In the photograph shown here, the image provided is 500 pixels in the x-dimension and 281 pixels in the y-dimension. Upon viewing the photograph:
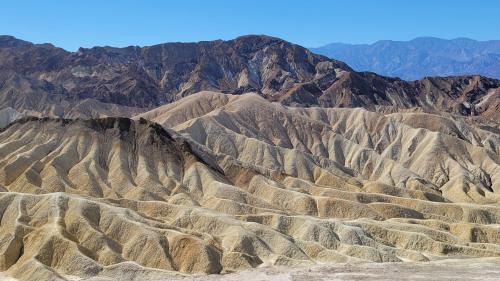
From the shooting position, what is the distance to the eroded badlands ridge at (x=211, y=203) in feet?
298

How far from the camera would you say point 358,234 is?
103375 mm

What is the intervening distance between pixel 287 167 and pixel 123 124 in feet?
145

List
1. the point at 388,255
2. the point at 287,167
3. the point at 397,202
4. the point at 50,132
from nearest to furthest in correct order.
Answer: the point at 388,255 → the point at 397,202 → the point at 50,132 → the point at 287,167

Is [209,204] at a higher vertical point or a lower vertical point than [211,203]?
lower

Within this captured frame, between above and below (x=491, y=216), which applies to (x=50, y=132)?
above

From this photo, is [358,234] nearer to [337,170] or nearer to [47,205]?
[47,205]

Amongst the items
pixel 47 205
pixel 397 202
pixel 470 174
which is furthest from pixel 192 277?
pixel 470 174

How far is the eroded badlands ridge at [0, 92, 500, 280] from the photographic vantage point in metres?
90.9

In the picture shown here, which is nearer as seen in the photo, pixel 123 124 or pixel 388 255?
pixel 388 255

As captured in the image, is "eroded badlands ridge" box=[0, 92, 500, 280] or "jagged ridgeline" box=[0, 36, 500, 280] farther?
"eroded badlands ridge" box=[0, 92, 500, 280]

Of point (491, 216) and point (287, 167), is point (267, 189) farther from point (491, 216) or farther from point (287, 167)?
point (491, 216)

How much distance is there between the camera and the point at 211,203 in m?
123

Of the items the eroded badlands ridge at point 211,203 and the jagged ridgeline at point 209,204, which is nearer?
the jagged ridgeline at point 209,204

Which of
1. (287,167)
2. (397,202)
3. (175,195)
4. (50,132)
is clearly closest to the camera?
(175,195)
